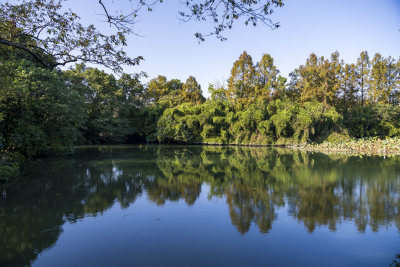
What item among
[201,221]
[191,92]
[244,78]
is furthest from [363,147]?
[191,92]

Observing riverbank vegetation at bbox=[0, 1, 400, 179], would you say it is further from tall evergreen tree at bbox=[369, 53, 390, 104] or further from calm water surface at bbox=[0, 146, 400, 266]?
calm water surface at bbox=[0, 146, 400, 266]

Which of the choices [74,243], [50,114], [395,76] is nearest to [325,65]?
[395,76]

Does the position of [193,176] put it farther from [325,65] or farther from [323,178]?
[325,65]

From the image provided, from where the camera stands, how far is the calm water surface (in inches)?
188

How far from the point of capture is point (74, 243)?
17.4 feet

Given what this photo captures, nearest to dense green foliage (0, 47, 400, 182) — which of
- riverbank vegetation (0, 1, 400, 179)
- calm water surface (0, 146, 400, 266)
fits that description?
riverbank vegetation (0, 1, 400, 179)

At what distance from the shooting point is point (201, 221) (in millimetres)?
6543

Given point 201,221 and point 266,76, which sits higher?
point 266,76

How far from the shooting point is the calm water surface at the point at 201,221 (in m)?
4.79

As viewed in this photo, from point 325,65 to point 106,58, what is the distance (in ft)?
102

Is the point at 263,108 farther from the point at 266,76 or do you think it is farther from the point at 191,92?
the point at 191,92

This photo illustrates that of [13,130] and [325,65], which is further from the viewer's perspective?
[325,65]

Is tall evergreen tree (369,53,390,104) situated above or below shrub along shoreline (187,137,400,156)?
above

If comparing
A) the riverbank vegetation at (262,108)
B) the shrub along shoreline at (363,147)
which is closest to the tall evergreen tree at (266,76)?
the riverbank vegetation at (262,108)
